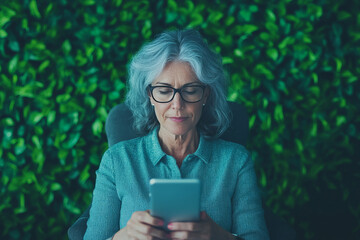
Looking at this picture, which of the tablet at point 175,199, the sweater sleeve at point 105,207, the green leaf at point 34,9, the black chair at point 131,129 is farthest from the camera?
the green leaf at point 34,9

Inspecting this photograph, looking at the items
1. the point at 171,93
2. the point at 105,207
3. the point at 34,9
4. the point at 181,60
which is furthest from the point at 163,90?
the point at 34,9

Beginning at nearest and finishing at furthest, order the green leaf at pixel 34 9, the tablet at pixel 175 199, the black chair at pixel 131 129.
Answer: the tablet at pixel 175 199
the black chair at pixel 131 129
the green leaf at pixel 34 9

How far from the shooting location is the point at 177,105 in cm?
128

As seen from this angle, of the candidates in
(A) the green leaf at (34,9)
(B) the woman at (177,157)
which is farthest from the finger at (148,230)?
(A) the green leaf at (34,9)

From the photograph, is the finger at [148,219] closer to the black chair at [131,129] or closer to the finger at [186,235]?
the finger at [186,235]

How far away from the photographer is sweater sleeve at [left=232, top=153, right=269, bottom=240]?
1295 millimetres

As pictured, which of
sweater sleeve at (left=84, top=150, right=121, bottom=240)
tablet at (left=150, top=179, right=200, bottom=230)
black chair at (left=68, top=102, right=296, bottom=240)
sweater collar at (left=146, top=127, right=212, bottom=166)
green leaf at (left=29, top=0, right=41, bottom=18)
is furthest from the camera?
green leaf at (left=29, top=0, right=41, bottom=18)

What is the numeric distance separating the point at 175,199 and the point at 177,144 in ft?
1.57

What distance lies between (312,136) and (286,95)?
0.33 metres

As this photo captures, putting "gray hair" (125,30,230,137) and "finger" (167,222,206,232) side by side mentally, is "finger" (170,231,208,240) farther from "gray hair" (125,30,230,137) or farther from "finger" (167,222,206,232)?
"gray hair" (125,30,230,137)

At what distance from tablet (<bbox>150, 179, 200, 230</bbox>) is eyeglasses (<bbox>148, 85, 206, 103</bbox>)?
414mm

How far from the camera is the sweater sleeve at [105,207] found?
4.19ft

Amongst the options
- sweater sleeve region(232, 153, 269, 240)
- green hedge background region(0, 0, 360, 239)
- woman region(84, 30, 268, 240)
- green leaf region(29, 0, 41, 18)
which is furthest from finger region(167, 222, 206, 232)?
green leaf region(29, 0, 41, 18)

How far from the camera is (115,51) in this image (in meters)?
2.08
